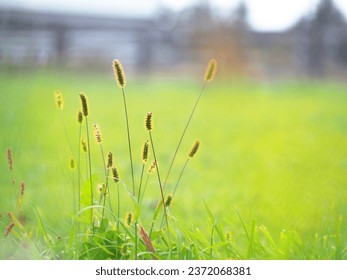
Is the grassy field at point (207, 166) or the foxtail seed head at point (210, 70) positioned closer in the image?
the foxtail seed head at point (210, 70)

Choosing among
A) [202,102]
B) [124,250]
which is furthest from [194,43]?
[124,250]

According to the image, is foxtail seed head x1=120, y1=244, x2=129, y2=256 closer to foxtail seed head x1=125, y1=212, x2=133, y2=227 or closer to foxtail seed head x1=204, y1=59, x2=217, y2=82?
foxtail seed head x1=125, y1=212, x2=133, y2=227

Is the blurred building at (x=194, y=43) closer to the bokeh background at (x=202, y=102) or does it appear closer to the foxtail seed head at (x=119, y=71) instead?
the bokeh background at (x=202, y=102)

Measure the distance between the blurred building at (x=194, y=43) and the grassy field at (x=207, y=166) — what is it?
21 centimetres

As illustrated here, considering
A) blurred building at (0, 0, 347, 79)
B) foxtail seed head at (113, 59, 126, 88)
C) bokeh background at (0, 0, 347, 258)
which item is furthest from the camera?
blurred building at (0, 0, 347, 79)

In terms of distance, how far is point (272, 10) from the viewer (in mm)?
2268

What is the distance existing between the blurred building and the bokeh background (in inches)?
0.6

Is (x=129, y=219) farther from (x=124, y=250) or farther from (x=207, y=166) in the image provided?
(x=207, y=166)

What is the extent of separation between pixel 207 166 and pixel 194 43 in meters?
3.78

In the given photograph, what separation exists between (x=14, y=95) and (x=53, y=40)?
198cm

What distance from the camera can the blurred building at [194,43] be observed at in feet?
14.4

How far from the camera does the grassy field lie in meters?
1.24

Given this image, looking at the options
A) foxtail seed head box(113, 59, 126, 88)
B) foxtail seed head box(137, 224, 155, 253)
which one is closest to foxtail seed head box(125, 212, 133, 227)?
foxtail seed head box(137, 224, 155, 253)

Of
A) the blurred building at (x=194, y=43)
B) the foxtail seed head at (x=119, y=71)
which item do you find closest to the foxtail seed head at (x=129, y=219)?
the foxtail seed head at (x=119, y=71)
